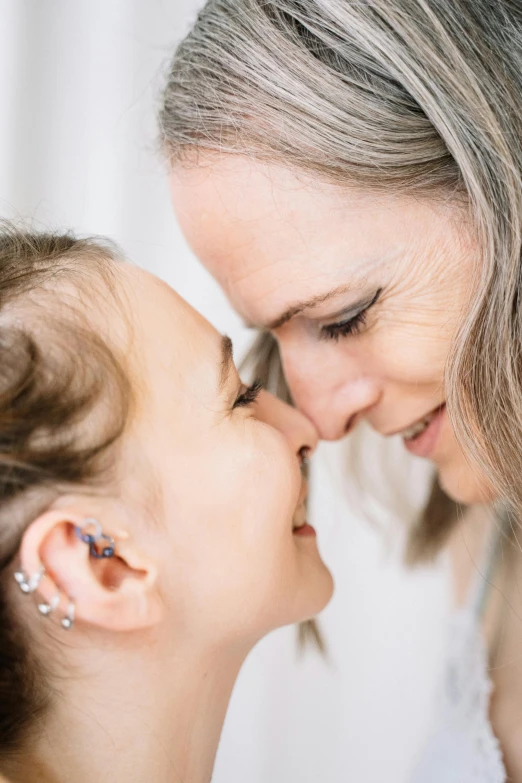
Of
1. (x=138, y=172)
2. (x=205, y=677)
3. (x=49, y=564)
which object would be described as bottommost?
(x=205, y=677)

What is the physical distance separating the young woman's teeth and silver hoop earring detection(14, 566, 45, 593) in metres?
0.63

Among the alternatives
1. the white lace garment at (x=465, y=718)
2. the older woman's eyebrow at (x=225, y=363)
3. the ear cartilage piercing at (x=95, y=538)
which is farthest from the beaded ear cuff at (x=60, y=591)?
the white lace garment at (x=465, y=718)

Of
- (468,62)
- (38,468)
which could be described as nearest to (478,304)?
(468,62)

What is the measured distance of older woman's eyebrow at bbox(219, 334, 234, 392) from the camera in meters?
1.01

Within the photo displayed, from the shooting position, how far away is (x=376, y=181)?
3.34 ft

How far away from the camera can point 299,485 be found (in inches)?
41.3

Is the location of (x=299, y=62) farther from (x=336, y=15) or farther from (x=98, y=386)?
(x=98, y=386)

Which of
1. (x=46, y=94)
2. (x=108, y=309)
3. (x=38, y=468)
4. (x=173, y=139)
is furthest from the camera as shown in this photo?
(x=46, y=94)

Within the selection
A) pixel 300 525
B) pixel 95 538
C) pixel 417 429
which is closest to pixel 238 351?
pixel 417 429

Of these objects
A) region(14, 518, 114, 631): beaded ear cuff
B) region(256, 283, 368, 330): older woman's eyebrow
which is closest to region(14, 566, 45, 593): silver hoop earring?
region(14, 518, 114, 631): beaded ear cuff

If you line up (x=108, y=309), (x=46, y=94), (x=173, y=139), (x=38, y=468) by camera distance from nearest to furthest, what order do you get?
(x=38, y=468), (x=108, y=309), (x=173, y=139), (x=46, y=94)

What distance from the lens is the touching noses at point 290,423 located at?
3.70 ft

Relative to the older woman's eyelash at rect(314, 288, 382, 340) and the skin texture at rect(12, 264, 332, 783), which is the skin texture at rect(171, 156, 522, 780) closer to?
the older woman's eyelash at rect(314, 288, 382, 340)

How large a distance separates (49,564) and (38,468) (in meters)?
0.10
